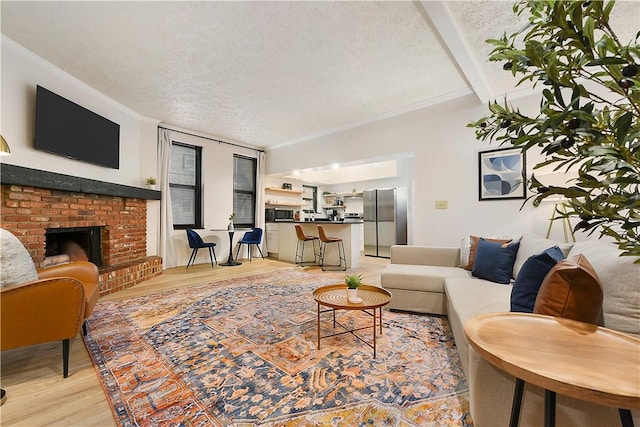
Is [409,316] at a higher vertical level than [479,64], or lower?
lower

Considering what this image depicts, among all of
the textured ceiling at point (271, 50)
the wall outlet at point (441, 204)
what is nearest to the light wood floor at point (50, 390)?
the textured ceiling at point (271, 50)

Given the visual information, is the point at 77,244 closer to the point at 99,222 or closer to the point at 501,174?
the point at 99,222

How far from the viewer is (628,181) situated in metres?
0.64

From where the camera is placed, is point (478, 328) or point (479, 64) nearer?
point (478, 328)

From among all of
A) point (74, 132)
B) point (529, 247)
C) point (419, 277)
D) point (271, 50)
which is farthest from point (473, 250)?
point (74, 132)

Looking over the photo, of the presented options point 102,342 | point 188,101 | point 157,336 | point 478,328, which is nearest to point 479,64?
point 478,328

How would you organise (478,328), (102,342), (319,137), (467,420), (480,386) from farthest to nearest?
(319,137), (102,342), (467,420), (480,386), (478,328)

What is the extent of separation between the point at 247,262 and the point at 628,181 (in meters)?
6.13

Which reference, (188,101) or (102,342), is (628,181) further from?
(188,101)

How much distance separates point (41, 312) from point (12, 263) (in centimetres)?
36

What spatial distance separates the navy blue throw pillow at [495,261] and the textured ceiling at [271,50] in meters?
1.97

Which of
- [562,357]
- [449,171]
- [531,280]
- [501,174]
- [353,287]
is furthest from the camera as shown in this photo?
[449,171]

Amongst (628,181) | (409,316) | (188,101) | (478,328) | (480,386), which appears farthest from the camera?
(188,101)

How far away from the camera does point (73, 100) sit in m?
3.65
